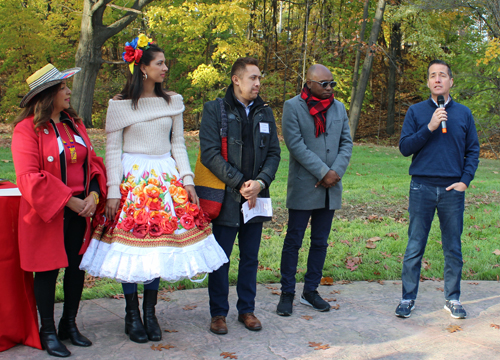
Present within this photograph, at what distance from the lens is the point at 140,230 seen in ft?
11.2

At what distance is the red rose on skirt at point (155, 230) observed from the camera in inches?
135

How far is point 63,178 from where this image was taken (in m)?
3.40

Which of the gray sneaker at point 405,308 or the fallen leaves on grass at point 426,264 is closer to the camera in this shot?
the gray sneaker at point 405,308

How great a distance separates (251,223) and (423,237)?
5.08ft

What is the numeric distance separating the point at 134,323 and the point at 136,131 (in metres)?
1.45

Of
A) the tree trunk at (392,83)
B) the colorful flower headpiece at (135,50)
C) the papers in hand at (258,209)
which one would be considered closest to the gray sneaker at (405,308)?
the papers in hand at (258,209)

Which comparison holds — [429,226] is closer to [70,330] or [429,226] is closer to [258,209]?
[258,209]

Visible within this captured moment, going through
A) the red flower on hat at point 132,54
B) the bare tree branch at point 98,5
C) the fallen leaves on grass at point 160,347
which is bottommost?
the fallen leaves on grass at point 160,347

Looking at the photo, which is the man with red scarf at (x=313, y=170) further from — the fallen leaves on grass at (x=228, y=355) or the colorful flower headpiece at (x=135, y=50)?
the colorful flower headpiece at (x=135, y=50)

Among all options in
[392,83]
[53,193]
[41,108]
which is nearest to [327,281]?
[53,193]

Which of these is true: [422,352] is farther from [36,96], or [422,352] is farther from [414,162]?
[36,96]

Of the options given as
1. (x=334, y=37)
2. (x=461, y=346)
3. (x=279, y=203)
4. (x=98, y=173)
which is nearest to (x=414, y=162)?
(x=461, y=346)

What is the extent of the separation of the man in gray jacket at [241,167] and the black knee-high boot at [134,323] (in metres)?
0.56

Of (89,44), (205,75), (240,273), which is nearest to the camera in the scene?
(240,273)
